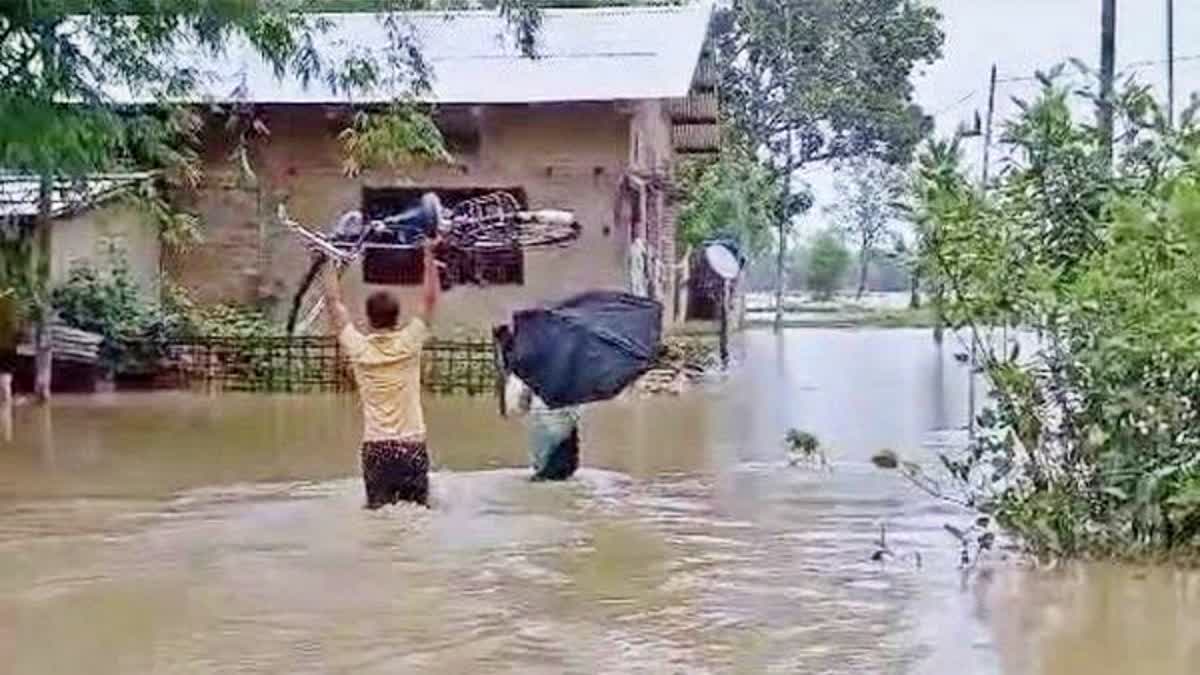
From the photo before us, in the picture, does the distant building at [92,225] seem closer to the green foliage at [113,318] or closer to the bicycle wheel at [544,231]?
the green foliage at [113,318]

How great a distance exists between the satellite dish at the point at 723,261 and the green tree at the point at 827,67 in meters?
8.87

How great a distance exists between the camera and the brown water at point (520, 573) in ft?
27.5

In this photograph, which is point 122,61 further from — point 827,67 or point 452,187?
point 827,67

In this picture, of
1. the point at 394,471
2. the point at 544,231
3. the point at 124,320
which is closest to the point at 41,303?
the point at 124,320

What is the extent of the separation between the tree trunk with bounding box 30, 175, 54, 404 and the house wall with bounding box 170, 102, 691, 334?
10.6 feet

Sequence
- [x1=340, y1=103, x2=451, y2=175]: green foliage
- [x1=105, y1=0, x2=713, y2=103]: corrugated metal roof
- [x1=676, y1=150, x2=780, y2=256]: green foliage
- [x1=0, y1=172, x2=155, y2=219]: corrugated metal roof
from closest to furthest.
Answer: [x1=340, y1=103, x2=451, y2=175]: green foliage, [x1=0, y1=172, x2=155, y2=219]: corrugated metal roof, [x1=105, y1=0, x2=713, y2=103]: corrugated metal roof, [x1=676, y1=150, x2=780, y2=256]: green foliage

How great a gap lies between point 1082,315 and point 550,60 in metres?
15.2

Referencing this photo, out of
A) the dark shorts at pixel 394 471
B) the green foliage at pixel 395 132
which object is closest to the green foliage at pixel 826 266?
the green foliage at pixel 395 132

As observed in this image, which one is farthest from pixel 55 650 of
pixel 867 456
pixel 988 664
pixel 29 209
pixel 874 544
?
pixel 29 209

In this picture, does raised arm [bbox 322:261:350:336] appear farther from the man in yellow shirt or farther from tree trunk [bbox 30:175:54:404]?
tree trunk [bbox 30:175:54:404]

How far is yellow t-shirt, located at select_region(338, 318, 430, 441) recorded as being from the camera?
11.9 m

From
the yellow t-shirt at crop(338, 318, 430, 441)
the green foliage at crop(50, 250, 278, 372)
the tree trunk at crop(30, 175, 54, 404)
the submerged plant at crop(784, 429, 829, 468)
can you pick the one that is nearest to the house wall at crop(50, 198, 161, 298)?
the green foliage at crop(50, 250, 278, 372)

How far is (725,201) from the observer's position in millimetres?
37719

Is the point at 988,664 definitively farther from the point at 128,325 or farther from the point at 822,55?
the point at 822,55
